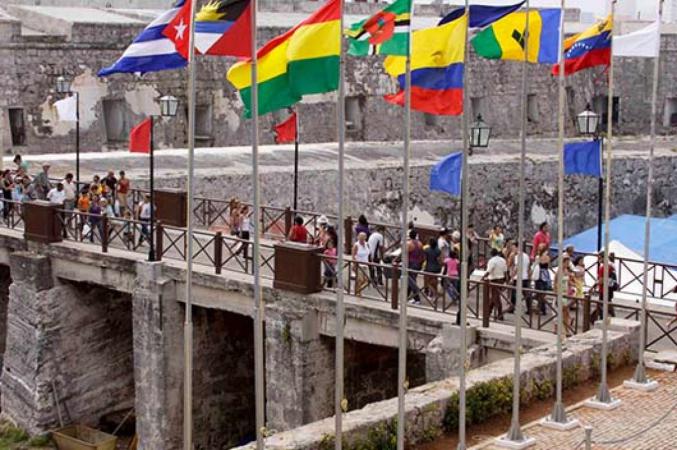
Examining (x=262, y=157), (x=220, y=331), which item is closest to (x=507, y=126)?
(x=262, y=157)

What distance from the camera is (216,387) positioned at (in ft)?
66.2

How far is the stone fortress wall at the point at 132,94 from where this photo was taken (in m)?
31.8

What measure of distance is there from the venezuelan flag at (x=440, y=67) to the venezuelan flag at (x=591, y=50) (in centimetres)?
235

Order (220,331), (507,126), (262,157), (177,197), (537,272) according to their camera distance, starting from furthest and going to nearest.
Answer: (507,126) → (262,157) → (177,197) → (220,331) → (537,272)

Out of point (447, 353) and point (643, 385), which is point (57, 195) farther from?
point (643, 385)

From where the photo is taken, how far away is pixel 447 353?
15.9m

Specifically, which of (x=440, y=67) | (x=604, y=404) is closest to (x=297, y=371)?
(x=604, y=404)

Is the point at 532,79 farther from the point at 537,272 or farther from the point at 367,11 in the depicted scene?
the point at 537,272

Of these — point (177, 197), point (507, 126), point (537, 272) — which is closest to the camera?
point (537, 272)

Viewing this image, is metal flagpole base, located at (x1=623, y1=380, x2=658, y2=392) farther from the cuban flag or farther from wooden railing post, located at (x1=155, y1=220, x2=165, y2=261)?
wooden railing post, located at (x1=155, y1=220, x2=165, y2=261)

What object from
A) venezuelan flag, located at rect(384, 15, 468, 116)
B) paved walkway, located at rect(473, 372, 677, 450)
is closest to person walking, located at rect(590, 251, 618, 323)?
paved walkway, located at rect(473, 372, 677, 450)

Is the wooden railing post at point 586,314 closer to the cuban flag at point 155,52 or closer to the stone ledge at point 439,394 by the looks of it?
the stone ledge at point 439,394

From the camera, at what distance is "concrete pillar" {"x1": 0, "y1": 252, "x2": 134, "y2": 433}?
21.2 m

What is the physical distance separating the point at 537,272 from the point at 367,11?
84.1 ft
